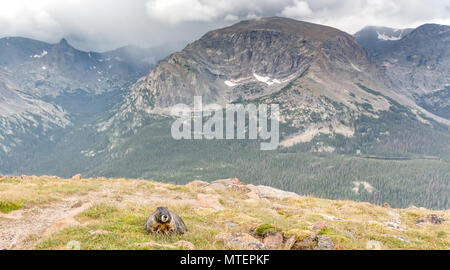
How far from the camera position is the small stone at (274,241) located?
55.7 feet

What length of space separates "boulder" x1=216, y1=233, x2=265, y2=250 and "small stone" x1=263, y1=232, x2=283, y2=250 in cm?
139

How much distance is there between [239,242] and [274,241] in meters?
2.85

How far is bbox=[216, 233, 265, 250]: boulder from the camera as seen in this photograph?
15422mm

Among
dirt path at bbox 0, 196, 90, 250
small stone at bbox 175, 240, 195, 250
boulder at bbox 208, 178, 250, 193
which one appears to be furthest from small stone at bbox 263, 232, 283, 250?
boulder at bbox 208, 178, 250, 193

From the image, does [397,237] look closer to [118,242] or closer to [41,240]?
[118,242]

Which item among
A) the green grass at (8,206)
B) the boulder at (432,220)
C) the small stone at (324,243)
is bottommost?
the boulder at (432,220)

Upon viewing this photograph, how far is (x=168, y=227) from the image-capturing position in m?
17.2

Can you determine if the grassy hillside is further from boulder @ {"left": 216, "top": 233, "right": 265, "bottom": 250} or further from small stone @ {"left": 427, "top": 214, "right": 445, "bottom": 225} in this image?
small stone @ {"left": 427, "top": 214, "right": 445, "bottom": 225}

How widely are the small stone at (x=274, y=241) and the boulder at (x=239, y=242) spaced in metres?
1.39

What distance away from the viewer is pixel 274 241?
17.5m

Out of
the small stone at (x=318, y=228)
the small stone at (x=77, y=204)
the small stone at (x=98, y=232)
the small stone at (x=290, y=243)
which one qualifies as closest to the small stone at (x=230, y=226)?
the small stone at (x=290, y=243)

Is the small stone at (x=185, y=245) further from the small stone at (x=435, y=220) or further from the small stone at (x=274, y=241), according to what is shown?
the small stone at (x=435, y=220)

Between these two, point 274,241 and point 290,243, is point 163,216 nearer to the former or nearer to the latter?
point 274,241
